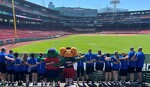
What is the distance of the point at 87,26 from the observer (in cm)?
10481

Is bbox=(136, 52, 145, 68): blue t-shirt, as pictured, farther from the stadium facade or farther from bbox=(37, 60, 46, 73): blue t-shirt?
the stadium facade

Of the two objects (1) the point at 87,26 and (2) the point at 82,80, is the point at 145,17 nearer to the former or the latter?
(1) the point at 87,26

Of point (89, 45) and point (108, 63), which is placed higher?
point (108, 63)

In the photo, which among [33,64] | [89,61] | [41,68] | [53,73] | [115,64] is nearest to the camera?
[53,73]

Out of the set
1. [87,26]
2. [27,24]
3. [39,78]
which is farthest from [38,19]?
[39,78]

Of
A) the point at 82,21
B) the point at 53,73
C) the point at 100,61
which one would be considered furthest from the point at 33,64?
the point at 82,21

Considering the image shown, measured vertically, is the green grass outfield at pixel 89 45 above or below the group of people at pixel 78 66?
below

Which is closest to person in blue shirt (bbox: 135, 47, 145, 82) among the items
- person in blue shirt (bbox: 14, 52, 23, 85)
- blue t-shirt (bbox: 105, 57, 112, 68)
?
blue t-shirt (bbox: 105, 57, 112, 68)

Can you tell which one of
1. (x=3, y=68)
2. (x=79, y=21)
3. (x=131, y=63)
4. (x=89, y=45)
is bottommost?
(x=89, y=45)

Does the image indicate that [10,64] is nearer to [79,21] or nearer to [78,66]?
[78,66]

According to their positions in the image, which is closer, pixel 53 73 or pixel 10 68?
pixel 53 73

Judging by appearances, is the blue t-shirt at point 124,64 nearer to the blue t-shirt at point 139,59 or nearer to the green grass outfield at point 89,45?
the blue t-shirt at point 139,59

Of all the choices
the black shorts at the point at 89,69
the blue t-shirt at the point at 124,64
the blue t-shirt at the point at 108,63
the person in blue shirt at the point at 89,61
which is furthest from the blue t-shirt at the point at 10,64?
the blue t-shirt at the point at 124,64

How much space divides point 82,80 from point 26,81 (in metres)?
2.65
